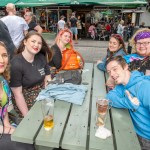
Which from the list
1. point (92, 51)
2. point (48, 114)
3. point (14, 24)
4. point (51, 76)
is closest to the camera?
point (48, 114)

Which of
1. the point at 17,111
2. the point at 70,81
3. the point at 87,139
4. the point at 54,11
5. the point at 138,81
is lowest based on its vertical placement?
the point at 17,111

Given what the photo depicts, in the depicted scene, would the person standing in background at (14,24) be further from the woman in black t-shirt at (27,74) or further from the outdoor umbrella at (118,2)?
the outdoor umbrella at (118,2)

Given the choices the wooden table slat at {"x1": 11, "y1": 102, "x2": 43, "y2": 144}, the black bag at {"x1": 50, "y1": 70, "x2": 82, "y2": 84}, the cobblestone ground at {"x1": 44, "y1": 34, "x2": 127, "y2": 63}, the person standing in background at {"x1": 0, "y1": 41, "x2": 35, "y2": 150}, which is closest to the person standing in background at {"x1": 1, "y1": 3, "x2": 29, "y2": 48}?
the black bag at {"x1": 50, "y1": 70, "x2": 82, "y2": 84}

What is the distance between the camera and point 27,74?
2385mm

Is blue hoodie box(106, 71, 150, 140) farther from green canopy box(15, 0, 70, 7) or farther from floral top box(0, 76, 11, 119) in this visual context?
green canopy box(15, 0, 70, 7)

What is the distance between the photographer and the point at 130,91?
188cm

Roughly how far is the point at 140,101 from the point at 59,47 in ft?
6.24

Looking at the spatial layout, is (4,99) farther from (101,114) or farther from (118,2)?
(118,2)

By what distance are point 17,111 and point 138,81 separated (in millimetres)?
1491

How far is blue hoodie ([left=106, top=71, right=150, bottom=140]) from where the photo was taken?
1.76m

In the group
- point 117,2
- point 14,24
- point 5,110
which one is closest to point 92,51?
point 117,2

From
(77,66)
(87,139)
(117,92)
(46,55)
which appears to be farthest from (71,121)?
(77,66)

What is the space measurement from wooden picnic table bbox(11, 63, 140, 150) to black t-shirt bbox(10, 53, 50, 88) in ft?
1.70

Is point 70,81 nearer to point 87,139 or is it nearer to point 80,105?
point 80,105
